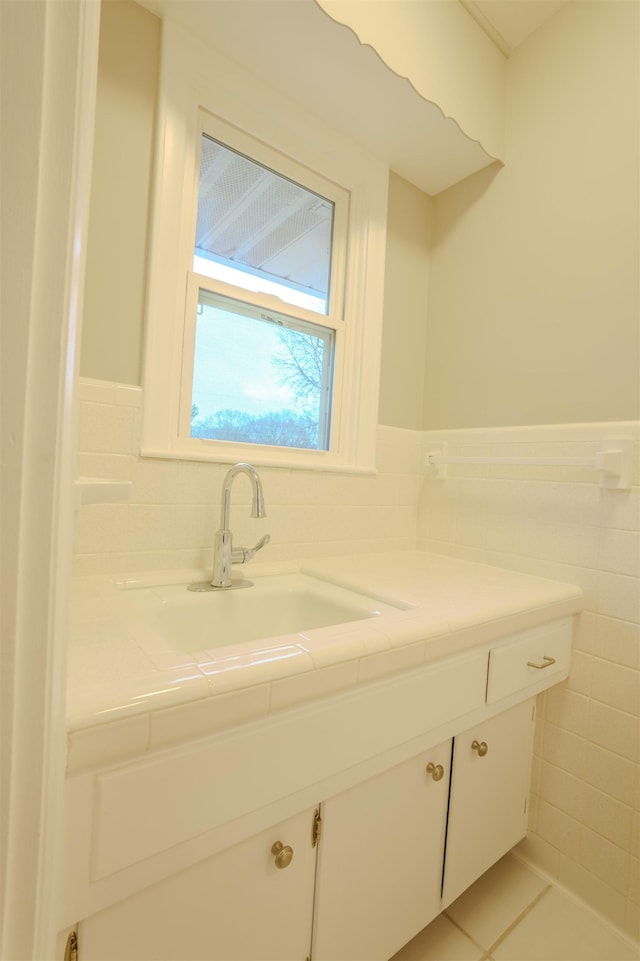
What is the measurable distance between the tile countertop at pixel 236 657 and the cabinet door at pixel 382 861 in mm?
294

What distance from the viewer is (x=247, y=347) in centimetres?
133

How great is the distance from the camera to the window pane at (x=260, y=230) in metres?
1.26

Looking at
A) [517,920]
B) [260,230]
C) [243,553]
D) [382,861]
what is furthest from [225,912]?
[260,230]

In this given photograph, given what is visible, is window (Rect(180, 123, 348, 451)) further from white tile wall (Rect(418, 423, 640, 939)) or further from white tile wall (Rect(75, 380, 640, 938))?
white tile wall (Rect(418, 423, 640, 939))

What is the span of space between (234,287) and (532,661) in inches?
50.8

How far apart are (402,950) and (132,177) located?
199 centimetres

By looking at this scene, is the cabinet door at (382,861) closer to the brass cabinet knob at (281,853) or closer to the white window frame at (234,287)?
the brass cabinet knob at (281,853)

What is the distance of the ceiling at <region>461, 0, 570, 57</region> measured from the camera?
1329 mm

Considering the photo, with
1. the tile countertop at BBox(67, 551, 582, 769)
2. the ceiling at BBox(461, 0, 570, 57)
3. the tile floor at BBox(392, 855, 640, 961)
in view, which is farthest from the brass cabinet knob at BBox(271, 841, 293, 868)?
the ceiling at BBox(461, 0, 570, 57)

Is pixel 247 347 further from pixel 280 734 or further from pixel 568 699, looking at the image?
pixel 568 699

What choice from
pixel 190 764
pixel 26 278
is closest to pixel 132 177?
pixel 26 278

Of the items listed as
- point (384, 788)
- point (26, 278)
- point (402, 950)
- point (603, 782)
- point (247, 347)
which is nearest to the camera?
point (26, 278)

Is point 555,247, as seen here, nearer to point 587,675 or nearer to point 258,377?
point 258,377

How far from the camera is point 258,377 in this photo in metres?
1.35
